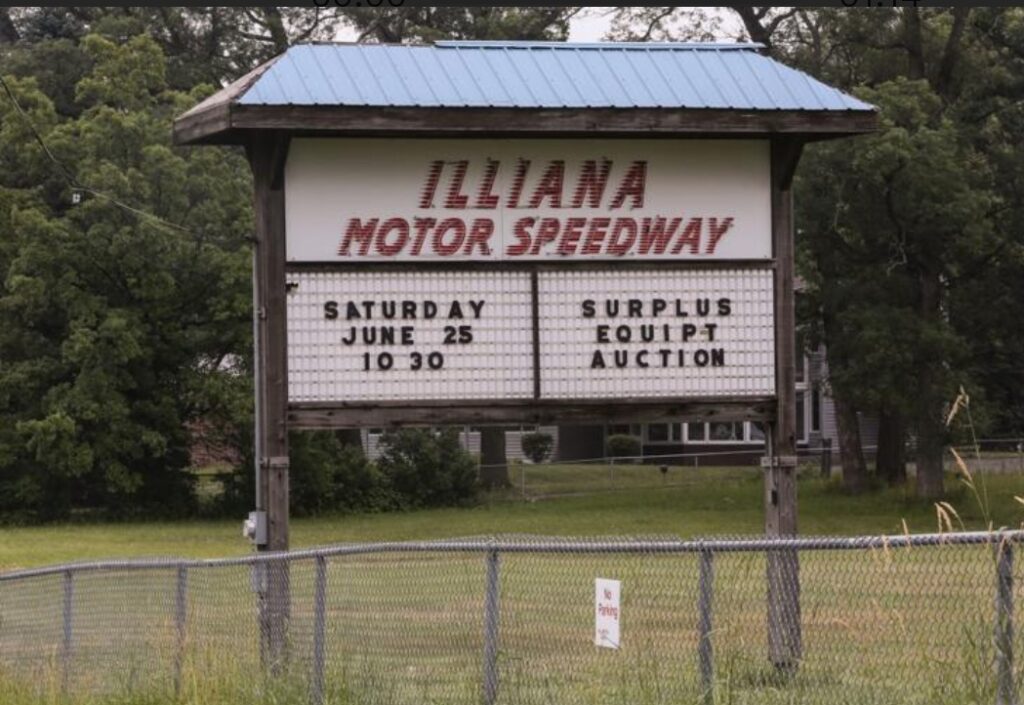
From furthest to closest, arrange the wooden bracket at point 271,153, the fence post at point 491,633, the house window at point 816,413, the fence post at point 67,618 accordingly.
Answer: the house window at point 816,413
the wooden bracket at point 271,153
the fence post at point 67,618
the fence post at point 491,633

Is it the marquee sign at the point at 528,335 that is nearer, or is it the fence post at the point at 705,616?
the fence post at the point at 705,616

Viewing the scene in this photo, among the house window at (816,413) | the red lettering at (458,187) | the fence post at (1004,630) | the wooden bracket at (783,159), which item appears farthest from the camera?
the house window at (816,413)

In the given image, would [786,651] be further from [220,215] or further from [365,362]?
[220,215]

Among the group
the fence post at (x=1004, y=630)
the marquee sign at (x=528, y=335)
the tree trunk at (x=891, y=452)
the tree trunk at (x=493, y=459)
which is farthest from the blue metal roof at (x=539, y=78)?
the tree trunk at (x=493, y=459)

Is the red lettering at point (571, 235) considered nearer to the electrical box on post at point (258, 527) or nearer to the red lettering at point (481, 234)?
the red lettering at point (481, 234)

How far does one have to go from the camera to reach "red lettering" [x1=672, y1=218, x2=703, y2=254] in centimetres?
1507

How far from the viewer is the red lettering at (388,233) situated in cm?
1473

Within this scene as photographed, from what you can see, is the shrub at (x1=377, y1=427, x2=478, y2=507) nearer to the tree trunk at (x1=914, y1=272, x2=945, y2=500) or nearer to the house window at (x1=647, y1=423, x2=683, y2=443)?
the tree trunk at (x1=914, y1=272, x2=945, y2=500)

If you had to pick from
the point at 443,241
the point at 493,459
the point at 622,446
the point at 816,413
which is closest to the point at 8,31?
the point at 493,459

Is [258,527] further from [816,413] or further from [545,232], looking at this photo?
[816,413]

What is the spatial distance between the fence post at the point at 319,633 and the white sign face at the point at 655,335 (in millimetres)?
4105

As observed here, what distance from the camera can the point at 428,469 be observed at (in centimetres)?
5053

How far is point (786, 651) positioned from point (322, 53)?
725 centimetres

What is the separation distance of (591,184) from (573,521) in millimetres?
27521
